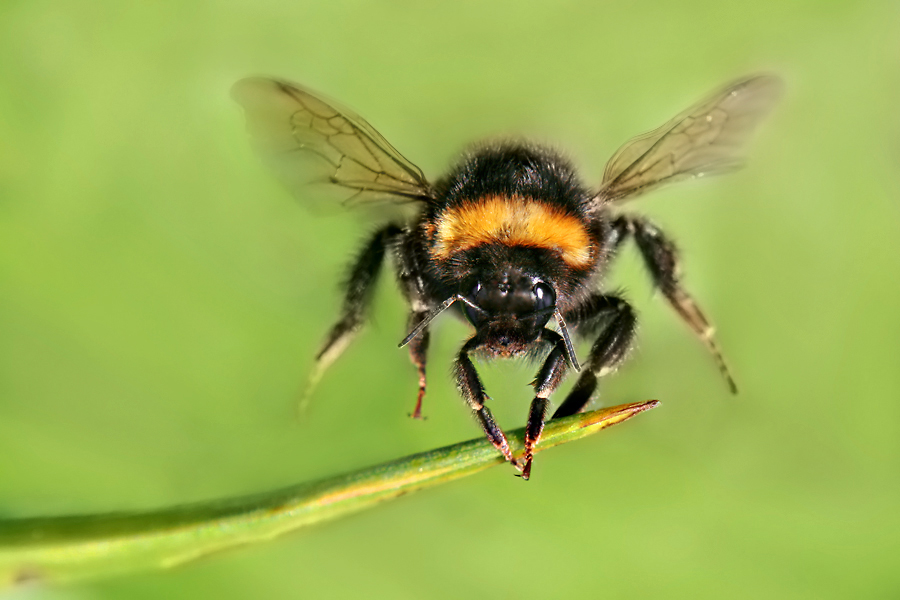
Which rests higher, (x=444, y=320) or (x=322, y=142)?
(x=322, y=142)

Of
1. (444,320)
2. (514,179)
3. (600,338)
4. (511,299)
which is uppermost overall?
(514,179)

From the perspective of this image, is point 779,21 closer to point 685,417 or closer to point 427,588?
point 685,417

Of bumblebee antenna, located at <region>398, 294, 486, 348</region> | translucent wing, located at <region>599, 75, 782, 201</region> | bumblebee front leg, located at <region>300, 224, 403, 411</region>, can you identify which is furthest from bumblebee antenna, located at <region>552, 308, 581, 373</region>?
bumblebee front leg, located at <region>300, 224, 403, 411</region>

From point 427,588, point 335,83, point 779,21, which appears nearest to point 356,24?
point 335,83

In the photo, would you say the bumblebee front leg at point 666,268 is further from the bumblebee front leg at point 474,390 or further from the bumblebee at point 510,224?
the bumblebee front leg at point 474,390

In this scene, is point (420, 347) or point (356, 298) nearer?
point (420, 347)

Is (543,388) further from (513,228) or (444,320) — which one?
(444,320)

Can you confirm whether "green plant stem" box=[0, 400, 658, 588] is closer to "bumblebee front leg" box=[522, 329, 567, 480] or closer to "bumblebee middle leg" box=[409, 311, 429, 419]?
"bumblebee front leg" box=[522, 329, 567, 480]

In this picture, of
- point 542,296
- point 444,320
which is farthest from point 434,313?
point 444,320
